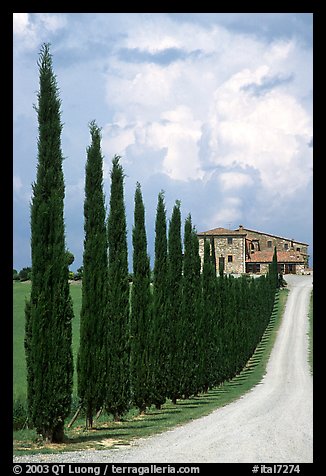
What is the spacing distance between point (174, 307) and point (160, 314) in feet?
6.02

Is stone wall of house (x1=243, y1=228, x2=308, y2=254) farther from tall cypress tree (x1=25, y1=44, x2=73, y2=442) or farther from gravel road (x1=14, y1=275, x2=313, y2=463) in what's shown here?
tall cypress tree (x1=25, y1=44, x2=73, y2=442)

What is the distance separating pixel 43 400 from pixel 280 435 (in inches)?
190

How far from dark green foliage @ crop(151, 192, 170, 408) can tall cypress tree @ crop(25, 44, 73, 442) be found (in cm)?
709

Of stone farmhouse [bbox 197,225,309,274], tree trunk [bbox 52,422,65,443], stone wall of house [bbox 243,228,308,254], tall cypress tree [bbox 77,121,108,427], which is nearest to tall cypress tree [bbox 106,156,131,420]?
tall cypress tree [bbox 77,121,108,427]

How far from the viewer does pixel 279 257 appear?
79.7 m

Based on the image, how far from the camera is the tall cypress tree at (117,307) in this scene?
15.9 meters

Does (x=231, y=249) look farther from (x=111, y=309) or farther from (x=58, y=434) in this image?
(x=58, y=434)

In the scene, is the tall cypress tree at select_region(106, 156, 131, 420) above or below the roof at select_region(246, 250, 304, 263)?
below

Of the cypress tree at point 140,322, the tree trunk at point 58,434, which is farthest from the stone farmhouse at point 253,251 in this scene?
the tree trunk at point 58,434

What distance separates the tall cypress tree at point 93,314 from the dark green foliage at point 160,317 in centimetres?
440

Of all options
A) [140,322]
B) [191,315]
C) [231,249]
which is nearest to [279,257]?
[231,249]

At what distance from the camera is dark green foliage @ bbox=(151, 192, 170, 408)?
1891 cm
